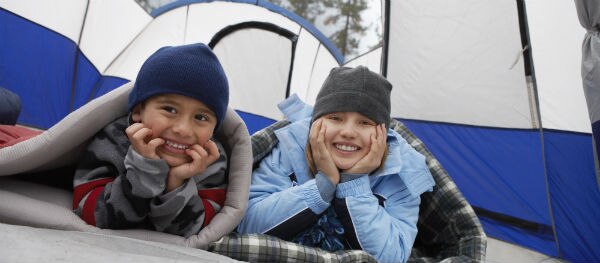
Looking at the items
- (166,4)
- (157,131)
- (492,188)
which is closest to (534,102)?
(492,188)

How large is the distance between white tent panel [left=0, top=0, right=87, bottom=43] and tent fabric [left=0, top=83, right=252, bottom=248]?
2.21 m

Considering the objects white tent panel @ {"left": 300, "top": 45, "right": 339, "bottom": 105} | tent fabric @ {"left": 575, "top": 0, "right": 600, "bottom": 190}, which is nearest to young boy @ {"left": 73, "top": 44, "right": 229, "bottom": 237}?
tent fabric @ {"left": 575, "top": 0, "right": 600, "bottom": 190}

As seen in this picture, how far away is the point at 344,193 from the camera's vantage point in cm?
112

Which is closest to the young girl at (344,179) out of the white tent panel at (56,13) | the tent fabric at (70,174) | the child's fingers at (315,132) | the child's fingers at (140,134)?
the child's fingers at (315,132)

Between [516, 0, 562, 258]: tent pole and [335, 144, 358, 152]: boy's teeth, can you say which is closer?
[335, 144, 358, 152]: boy's teeth

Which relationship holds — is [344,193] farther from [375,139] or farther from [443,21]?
[443,21]

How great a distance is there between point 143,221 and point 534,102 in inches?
82.6

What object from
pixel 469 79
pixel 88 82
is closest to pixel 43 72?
pixel 88 82

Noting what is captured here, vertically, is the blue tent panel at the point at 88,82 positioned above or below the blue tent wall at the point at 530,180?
above

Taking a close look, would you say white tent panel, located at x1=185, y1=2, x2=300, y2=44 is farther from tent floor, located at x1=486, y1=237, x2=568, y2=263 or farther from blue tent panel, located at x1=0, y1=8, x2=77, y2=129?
tent floor, located at x1=486, y1=237, x2=568, y2=263

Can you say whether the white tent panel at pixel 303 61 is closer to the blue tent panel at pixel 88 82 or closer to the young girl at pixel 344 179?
the blue tent panel at pixel 88 82

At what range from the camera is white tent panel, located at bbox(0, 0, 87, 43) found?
2726 mm

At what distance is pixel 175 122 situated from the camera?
94 centimetres

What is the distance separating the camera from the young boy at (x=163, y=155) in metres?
0.86
